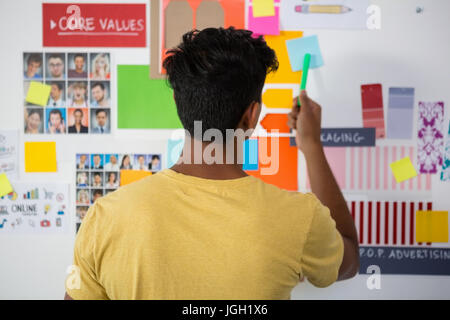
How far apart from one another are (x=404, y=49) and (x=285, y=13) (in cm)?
36

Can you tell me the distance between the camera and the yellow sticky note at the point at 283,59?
100 cm

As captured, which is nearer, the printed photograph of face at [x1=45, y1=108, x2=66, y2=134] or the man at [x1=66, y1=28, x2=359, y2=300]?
the man at [x1=66, y1=28, x2=359, y2=300]

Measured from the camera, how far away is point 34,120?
1.03 m

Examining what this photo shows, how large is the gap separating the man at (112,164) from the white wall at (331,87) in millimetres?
27

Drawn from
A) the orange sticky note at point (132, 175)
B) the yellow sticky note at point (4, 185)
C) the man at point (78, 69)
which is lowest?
the yellow sticky note at point (4, 185)

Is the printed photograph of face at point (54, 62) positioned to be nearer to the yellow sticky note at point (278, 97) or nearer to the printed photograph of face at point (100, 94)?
the printed photograph of face at point (100, 94)

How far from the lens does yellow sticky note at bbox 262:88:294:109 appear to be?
3.31ft

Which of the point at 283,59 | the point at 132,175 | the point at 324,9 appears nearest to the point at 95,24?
the point at 132,175

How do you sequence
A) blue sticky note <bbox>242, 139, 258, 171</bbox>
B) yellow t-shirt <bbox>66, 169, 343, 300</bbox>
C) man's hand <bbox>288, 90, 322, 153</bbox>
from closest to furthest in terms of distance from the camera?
yellow t-shirt <bbox>66, 169, 343, 300</bbox> → man's hand <bbox>288, 90, 322, 153</bbox> → blue sticky note <bbox>242, 139, 258, 171</bbox>

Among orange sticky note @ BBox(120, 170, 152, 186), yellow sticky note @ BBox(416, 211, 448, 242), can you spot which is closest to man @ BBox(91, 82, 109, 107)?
orange sticky note @ BBox(120, 170, 152, 186)

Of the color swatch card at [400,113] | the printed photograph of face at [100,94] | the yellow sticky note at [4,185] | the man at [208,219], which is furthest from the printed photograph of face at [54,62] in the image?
the color swatch card at [400,113]

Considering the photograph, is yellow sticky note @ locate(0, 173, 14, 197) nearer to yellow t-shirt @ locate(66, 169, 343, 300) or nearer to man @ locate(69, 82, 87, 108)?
man @ locate(69, 82, 87, 108)

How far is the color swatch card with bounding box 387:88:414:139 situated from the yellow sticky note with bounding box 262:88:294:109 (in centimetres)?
29

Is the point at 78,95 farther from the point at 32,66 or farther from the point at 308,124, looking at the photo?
the point at 308,124
